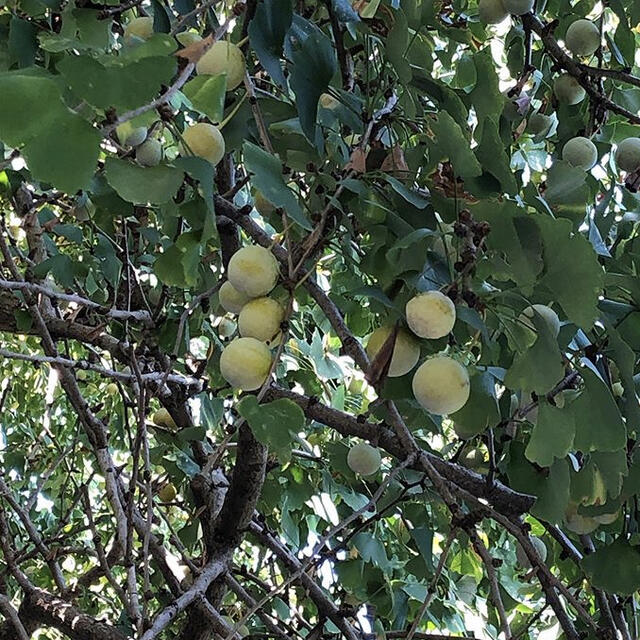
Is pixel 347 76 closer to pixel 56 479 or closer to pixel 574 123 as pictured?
pixel 574 123

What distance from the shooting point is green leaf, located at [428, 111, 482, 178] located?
3.38 feet

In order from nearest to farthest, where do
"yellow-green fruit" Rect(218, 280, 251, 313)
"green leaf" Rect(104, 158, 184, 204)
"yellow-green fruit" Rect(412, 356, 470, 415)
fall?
"green leaf" Rect(104, 158, 184, 204), "yellow-green fruit" Rect(412, 356, 470, 415), "yellow-green fruit" Rect(218, 280, 251, 313)

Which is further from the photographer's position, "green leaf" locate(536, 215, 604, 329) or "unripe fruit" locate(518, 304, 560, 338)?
"unripe fruit" locate(518, 304, 560, 338)

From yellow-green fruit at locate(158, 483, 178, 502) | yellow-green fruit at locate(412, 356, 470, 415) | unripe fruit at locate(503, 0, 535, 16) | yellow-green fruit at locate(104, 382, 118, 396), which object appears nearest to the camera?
yellow-green fruit at locate(412, 356, 470, 415)

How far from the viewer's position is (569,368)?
4.72 ft

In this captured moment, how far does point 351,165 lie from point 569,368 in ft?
1.78

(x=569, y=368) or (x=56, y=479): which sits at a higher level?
(x=569, y=368)

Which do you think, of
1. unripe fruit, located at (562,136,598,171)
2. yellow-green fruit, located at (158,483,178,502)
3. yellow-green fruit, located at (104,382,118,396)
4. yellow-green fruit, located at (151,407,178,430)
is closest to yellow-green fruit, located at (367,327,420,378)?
unripe fruit, located at (562,136,598,171)

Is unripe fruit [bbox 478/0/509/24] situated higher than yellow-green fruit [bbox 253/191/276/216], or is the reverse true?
unripe fruit [bbox 478/0/509/24]

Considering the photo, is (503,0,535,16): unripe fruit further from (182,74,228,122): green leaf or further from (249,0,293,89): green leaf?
(182,74,228,122): green leaf

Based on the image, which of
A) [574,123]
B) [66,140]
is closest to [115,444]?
[574,123]

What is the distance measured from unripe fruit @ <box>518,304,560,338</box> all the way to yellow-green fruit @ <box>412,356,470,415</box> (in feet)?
0.35

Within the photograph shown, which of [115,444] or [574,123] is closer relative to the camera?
[574,123]

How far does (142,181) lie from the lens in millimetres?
907
